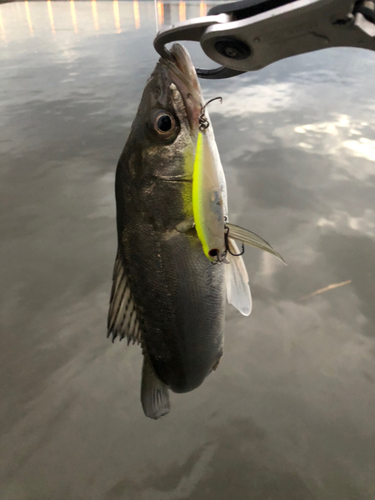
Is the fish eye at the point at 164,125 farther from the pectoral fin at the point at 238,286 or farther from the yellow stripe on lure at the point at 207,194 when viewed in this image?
the pectoral fin at the point at 238,286

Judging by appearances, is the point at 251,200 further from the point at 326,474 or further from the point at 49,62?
the point at 49,62

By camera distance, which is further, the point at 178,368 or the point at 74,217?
the point at 74,217

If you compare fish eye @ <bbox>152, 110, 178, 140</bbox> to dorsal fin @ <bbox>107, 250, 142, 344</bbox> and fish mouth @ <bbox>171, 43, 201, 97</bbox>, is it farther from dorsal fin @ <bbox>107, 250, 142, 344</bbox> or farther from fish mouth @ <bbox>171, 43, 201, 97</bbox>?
dorsal fin @ <bbox>107, 250, 142, 344</bbox>

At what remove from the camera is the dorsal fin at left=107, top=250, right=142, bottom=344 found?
3.57ft

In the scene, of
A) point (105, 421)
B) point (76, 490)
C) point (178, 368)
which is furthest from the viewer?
point (105, 421)

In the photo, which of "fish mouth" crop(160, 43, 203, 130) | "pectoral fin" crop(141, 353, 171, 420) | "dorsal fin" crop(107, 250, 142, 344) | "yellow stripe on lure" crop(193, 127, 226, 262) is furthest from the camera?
"pectoral fin" crop(141, 353, 171, 420)

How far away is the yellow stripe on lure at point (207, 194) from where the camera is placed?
81cm

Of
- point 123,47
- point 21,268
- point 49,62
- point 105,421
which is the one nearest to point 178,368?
point 105,421

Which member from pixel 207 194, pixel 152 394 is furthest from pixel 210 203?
pixel 152 394

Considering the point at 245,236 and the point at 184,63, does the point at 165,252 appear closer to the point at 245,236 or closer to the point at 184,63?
the point at 245,236

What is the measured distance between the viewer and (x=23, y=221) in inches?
115

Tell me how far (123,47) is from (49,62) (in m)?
2.22

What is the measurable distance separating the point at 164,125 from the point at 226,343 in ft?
5.00

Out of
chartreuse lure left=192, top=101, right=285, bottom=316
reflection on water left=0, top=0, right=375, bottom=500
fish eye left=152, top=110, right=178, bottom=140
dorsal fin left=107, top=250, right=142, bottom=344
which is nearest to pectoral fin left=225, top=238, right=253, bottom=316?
chartreuse lure left=192, top=101, right=285, bottom=316
